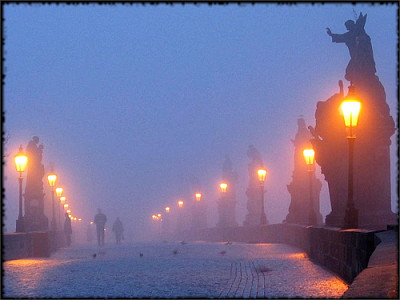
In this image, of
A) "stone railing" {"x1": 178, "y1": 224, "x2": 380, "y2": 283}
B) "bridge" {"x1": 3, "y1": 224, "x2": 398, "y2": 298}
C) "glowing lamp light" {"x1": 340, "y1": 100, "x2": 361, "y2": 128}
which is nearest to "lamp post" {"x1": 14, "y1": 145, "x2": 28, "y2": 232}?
"bridge" {"x1": 3, "y1": 224, "x2": 398, "y2": 298}

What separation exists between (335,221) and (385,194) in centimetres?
183

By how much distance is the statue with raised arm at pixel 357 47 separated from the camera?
2461cm

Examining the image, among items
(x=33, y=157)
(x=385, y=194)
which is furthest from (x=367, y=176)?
(x=33, y=157)

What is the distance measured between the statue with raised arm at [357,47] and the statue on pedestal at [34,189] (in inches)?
683

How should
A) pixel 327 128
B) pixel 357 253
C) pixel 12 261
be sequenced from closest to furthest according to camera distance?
pixel 357 253, pixel 12 261, pixel 327 128

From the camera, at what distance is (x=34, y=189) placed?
36.8 meters

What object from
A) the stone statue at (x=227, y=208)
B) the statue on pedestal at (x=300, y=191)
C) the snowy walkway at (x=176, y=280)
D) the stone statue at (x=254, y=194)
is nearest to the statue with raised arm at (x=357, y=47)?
the snowy walkway at (x=176, y=280)

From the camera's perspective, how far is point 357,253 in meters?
13.1

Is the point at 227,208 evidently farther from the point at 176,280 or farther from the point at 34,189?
the point at 176,280

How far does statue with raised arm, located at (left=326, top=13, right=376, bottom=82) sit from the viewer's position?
2461 centimetres

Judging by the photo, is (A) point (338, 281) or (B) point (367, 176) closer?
(A) point (338, 281)

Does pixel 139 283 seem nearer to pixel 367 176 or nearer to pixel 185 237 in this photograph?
pixel 367 176

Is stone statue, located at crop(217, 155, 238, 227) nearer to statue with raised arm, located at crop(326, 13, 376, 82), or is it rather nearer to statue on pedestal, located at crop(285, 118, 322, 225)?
statue on pedestal, located at crop(285, 118, 322, 225)

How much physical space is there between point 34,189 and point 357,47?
1862cm
